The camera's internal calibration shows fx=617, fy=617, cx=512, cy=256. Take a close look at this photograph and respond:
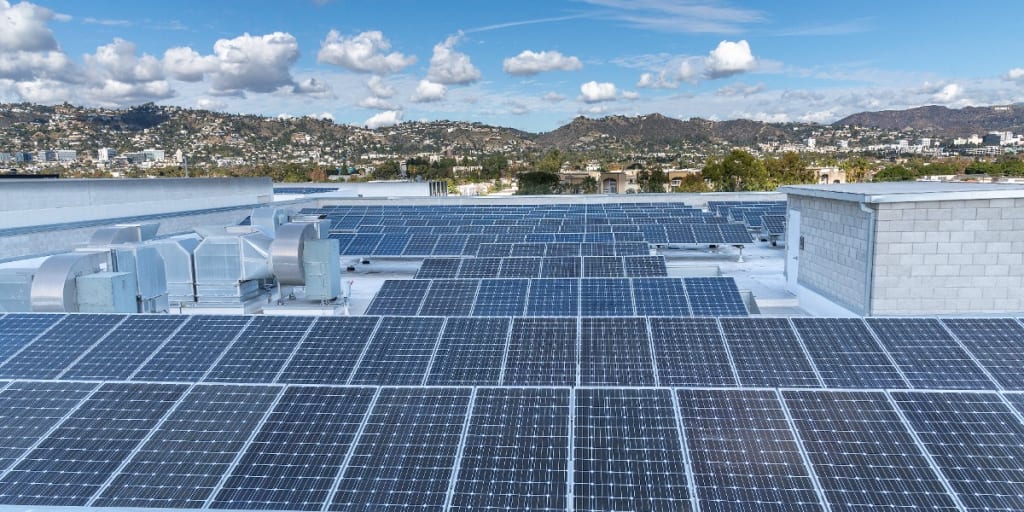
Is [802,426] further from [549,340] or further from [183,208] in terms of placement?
[183,208]

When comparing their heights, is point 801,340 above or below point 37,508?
above

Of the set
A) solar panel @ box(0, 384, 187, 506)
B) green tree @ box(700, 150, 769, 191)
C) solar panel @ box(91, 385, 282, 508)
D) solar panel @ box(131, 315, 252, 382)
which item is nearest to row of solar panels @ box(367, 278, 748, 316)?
solar panel @ box(131, 315, 252, 382)

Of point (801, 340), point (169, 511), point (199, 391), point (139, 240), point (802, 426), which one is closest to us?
point (169, 511)

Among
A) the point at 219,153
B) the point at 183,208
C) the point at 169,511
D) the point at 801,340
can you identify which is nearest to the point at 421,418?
the point at 169,511

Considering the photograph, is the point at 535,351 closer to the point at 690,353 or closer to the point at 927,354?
the point at 690,353

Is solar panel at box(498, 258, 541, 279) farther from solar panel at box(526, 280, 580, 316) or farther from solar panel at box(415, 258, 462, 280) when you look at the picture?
solar panel at box(526, 280, 580, 316)
